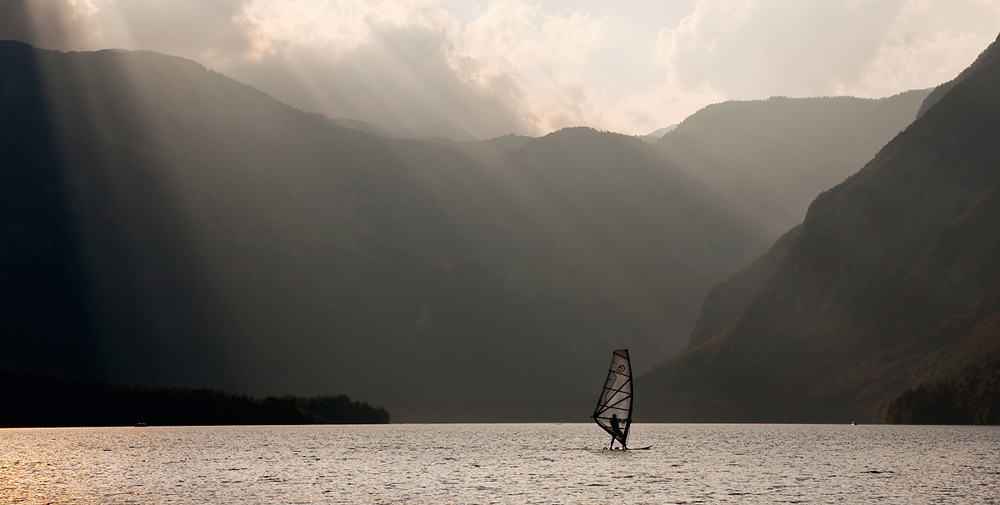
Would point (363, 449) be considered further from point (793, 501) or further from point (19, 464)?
point (793, 501)

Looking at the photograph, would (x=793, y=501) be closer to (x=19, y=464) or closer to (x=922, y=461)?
(x=922, y=461)

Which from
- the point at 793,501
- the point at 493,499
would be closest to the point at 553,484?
the point at 493,499

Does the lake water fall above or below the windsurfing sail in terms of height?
below

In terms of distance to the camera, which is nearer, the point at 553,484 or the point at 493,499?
the point at 493,499

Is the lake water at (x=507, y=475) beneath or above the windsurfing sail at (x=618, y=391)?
beneath

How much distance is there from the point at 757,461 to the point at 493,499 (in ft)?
184

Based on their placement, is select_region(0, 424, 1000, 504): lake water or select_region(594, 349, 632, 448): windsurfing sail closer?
select_region(0, 424, 1000, 504): lake water

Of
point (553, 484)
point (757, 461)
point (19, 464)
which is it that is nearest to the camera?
point (553, 484)

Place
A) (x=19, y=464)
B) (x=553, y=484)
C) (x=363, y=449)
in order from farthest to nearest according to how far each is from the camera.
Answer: (x=363, y=449) → (x=19, y=464) → (x=553, y=484)

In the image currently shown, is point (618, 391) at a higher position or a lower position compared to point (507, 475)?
higher

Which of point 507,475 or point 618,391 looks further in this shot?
point 618,391

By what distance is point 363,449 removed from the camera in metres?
151

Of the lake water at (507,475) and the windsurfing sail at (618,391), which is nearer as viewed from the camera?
the lake water at (507,475)

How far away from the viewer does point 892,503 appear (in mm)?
65500
